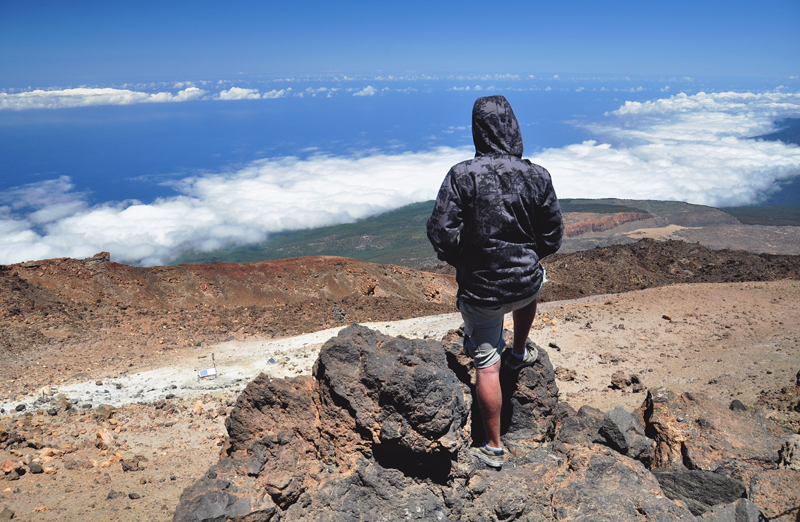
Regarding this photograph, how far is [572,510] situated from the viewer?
2.86 metres

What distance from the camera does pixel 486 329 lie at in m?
2.95

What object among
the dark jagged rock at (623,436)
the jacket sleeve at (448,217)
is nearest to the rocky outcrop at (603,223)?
the dark jagged rock at (623,436)

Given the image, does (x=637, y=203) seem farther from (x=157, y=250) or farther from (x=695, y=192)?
(x=157, y=250)

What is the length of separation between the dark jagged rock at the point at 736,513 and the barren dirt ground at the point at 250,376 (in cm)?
156

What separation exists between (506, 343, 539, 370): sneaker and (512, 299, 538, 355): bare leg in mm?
83

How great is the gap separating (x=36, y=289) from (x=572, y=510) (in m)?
16.3

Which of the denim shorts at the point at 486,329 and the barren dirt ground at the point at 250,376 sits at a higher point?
the denim shorts at the point at 486,329

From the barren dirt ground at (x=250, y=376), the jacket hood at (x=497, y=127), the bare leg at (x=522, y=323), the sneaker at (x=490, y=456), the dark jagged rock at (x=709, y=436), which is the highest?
the jacket hood at (x=497, y=127)

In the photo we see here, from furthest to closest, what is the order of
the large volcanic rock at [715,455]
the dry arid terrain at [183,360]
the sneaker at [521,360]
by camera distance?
1. the dry arid terrain at [183,360]
2. the sneaker at [521,360]
3. the large volcanic rock at [715,455]

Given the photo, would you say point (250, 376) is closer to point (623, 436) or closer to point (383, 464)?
point (383, 464)

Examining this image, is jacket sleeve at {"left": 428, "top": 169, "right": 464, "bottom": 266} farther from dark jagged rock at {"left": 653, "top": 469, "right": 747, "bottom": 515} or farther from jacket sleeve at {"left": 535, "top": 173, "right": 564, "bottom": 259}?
dark jagged rock at {"left": 653, "top": 469, "right": 747, "bottom": 515}

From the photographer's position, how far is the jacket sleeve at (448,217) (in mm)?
2717

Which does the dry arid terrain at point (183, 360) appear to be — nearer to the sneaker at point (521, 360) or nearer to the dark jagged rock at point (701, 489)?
the dark jagged rock at point (701, 489)

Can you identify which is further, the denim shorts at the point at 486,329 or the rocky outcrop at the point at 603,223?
the rocky outcrop at the point at 603,223
